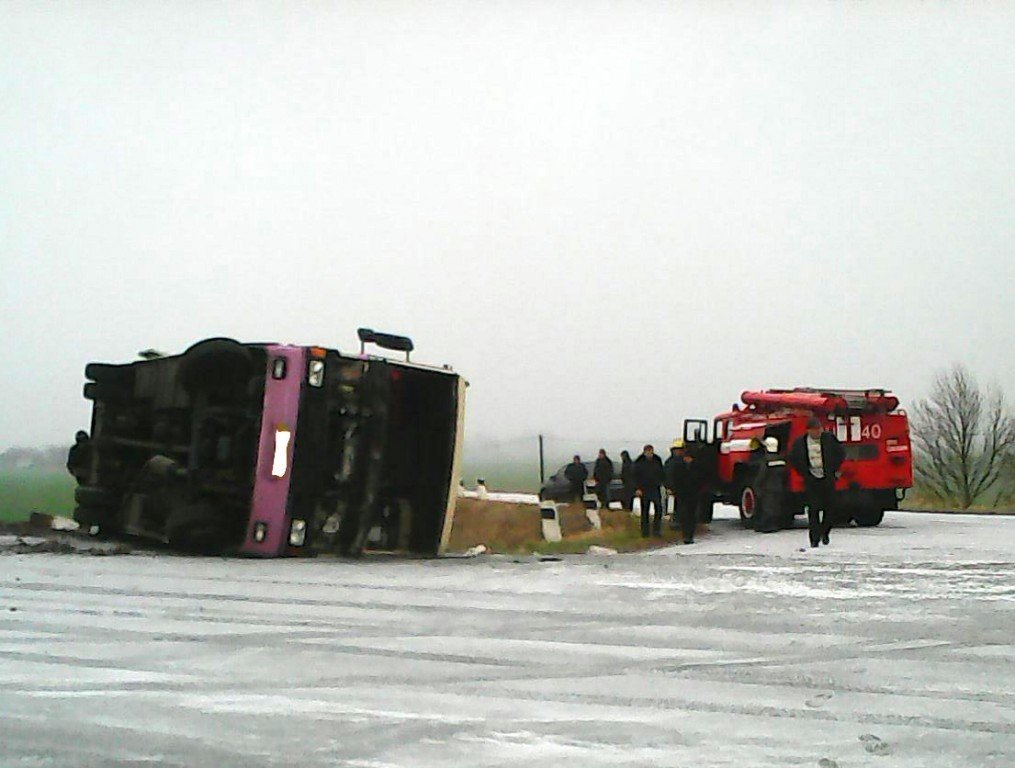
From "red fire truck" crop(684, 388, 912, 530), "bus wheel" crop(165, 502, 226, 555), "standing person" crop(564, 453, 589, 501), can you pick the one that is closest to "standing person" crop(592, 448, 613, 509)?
"standing person" crop(564, 453, 589, 501)

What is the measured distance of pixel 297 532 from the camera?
956 cm

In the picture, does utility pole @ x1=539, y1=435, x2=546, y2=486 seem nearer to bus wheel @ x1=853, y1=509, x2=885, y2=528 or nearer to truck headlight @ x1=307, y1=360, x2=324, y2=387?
bus wheel @ x1=853, y1=509, x2=885, y2=528

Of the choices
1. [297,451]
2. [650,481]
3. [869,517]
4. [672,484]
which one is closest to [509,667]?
[297,451]

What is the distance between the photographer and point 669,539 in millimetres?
14070

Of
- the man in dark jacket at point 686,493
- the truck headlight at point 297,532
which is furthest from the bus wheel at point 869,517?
the truck headlight at point 297,532

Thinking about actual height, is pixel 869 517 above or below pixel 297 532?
above

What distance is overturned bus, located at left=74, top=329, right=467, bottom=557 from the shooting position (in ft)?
31.0

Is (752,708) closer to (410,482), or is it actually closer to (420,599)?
(420,599)

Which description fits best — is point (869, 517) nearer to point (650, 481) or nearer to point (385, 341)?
point (650, 481)

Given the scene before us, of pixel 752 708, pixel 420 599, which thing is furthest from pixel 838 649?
pixel 420 599

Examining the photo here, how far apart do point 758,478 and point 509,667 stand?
11344 mm

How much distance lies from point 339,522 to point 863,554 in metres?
5.04

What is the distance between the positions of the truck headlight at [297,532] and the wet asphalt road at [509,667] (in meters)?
0.54

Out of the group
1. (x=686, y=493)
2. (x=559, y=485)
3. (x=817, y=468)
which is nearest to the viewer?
(x=817, y=468)
